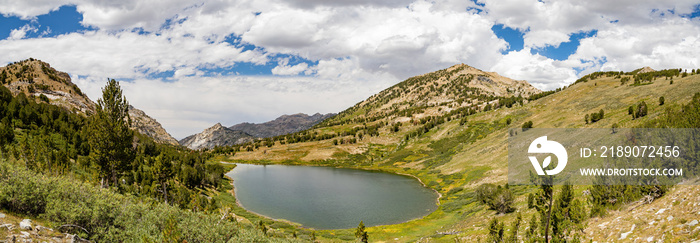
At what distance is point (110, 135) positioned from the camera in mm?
36125

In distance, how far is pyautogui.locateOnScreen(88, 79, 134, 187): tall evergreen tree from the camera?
118 feet

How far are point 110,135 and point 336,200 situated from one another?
51625 mm

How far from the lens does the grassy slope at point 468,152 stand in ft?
174

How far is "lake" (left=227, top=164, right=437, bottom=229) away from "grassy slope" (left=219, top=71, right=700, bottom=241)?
5756mm

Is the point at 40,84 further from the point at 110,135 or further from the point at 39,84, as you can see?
the point at 110,135

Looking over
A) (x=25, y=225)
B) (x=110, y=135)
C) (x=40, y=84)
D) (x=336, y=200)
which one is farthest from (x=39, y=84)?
(x=25, y=225)

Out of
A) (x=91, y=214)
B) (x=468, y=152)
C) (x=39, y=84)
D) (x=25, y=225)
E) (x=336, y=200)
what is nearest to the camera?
(x=25, y=225)

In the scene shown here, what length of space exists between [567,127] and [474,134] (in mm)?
61486

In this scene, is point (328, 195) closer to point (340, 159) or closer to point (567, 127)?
point (567, 127)

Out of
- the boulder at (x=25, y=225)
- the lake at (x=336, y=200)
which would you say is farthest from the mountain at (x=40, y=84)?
the boulder at (x=25, y=225)

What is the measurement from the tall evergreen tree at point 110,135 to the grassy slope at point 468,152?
32776mm

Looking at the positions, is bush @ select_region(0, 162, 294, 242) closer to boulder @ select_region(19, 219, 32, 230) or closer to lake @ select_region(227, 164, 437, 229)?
boulder @ select_region(19, 219, 32, 230)

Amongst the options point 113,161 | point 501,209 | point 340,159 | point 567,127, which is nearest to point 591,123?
point 567,127

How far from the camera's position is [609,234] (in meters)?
19.9
